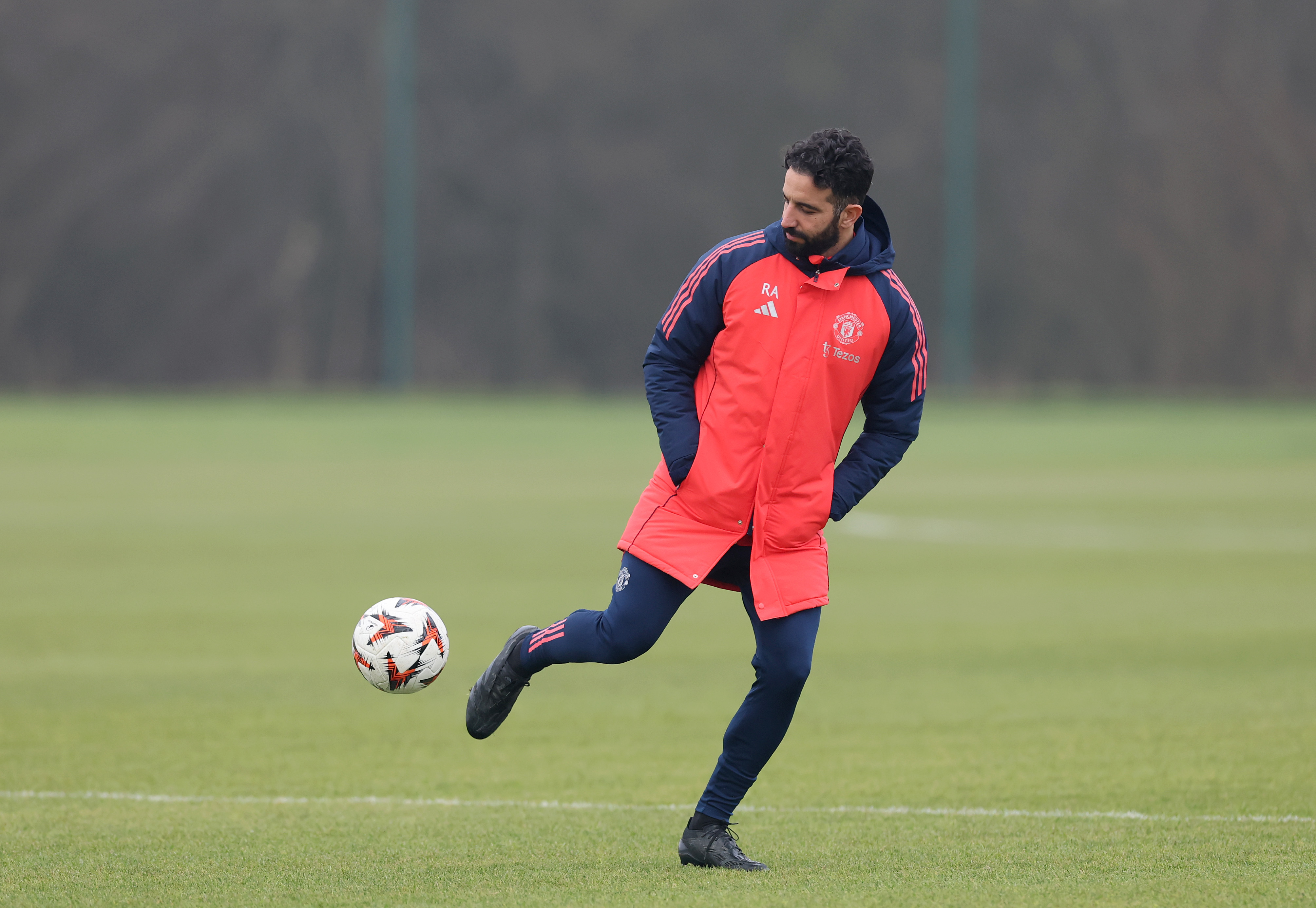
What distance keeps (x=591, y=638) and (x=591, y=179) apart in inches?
948

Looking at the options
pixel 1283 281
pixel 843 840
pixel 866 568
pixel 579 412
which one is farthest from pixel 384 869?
pixel 1283 281

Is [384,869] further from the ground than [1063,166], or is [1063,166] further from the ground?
[1063,166]

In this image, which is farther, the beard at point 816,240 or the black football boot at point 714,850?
the black football boot at point 714,850

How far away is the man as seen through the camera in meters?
5.48

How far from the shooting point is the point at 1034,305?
29.5 m

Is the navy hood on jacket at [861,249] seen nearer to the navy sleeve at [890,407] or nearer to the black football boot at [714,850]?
the navy sleeve at [890,407]

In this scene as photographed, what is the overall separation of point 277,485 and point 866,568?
829cm

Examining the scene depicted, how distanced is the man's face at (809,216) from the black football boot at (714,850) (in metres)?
1.84

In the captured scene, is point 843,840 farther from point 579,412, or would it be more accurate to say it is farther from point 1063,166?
point 1063,166

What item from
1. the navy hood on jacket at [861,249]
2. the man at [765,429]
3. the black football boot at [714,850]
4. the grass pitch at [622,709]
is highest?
the navy hood on jacket at [861,249]

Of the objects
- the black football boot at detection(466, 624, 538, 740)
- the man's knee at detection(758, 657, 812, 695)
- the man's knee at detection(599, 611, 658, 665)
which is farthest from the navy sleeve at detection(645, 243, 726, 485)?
the black football boot at detection(466, 624, 538, 740)

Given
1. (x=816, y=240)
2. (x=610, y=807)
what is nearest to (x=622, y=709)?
(x=610, y=807)

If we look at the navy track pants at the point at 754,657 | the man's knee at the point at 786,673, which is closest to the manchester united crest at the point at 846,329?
the navy track pants at the point at 754,657

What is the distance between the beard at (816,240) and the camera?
17.9 ft
